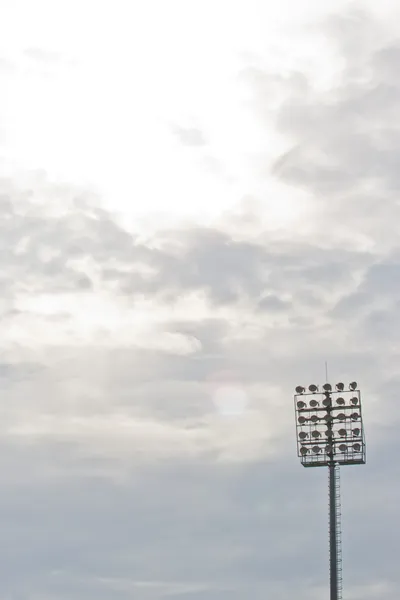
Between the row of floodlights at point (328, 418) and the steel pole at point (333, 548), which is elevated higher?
the row of floodlights at point (328, 418)

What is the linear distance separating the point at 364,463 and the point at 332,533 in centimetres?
753

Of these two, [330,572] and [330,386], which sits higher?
[330,386]

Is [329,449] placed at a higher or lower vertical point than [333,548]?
higher

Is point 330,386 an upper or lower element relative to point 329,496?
upper

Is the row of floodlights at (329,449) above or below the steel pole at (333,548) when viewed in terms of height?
above

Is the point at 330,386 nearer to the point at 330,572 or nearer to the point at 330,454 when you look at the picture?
the point at 330,454

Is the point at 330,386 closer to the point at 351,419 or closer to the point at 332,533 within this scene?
the point at 351,419

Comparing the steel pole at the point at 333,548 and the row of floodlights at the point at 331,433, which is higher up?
the row of floodlights at the point at 331,433

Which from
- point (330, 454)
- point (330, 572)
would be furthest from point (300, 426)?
point (330, 572)

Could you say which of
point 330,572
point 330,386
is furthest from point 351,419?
point 330,572

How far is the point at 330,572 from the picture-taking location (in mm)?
150125

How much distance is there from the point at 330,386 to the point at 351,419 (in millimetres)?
3568

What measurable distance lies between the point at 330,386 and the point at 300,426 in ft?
15.0

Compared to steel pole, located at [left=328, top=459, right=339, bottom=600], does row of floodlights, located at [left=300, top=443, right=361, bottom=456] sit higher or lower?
higher
